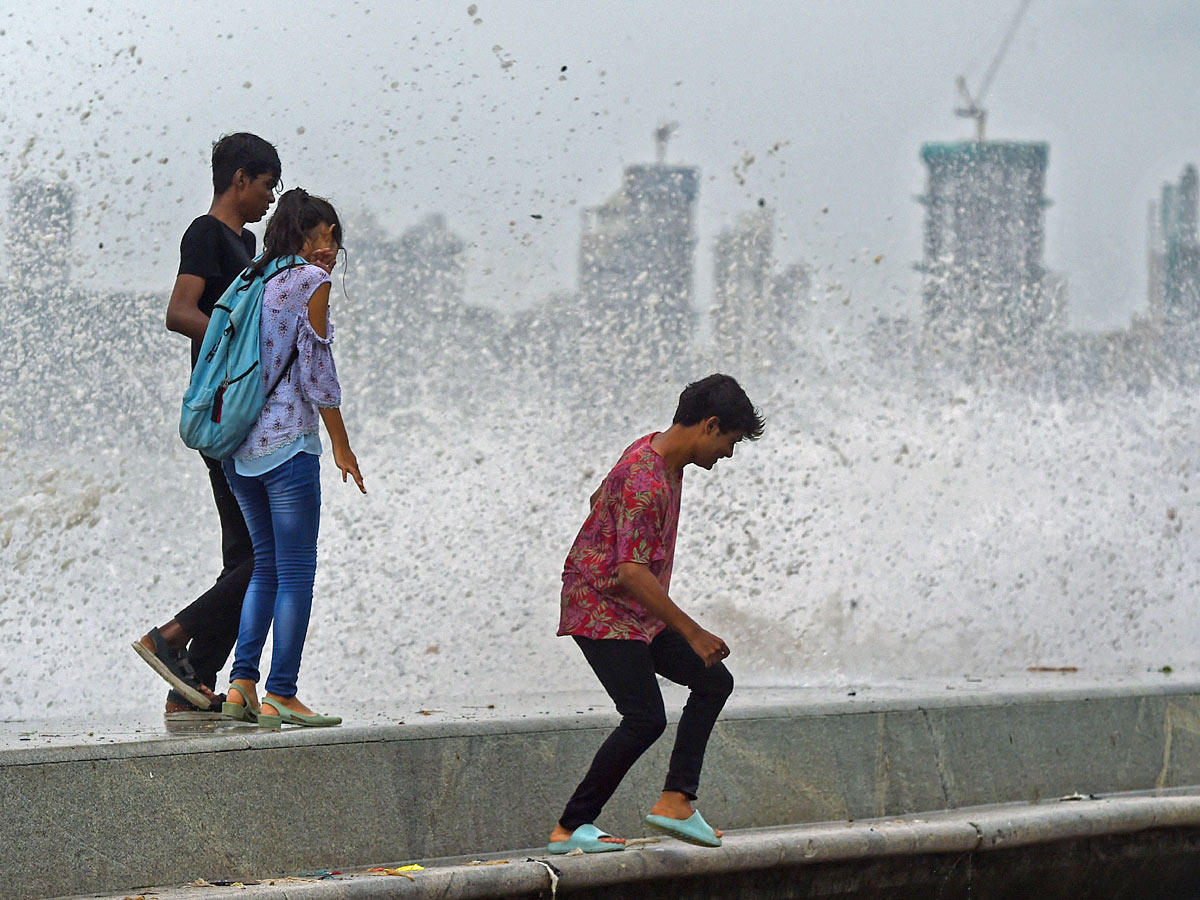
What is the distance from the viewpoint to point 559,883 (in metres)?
3.71

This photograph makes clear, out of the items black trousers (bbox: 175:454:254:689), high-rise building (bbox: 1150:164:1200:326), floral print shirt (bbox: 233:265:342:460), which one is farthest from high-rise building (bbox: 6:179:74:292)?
high-rise building (bbox: 1150:164:1200:326)

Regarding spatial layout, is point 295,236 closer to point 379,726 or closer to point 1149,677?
point 379,726

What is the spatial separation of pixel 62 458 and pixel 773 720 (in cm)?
366

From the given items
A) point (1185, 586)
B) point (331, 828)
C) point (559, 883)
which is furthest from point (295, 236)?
point (1185, 586)

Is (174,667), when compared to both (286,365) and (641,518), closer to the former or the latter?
(286,365)

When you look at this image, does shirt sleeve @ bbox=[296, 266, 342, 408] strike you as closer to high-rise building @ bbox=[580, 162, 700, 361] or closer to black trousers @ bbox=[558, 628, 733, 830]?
black trousers @ bbox=[558, 628, 733, 830]

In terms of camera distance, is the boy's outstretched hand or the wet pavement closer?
the boy's outstretched hand

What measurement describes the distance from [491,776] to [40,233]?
4.27 meters

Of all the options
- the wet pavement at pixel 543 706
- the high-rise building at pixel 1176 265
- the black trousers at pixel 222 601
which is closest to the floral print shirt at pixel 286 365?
the black trousers at pixel 222 601

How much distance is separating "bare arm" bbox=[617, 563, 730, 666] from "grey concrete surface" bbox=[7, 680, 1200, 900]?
73 centimetres

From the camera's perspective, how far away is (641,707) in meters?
3.93

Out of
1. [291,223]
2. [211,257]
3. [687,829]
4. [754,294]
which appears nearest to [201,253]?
[211,257]

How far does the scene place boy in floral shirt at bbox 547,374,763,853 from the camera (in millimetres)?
3883

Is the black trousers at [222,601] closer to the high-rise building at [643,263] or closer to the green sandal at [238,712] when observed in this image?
the green sandal at [238,712]
